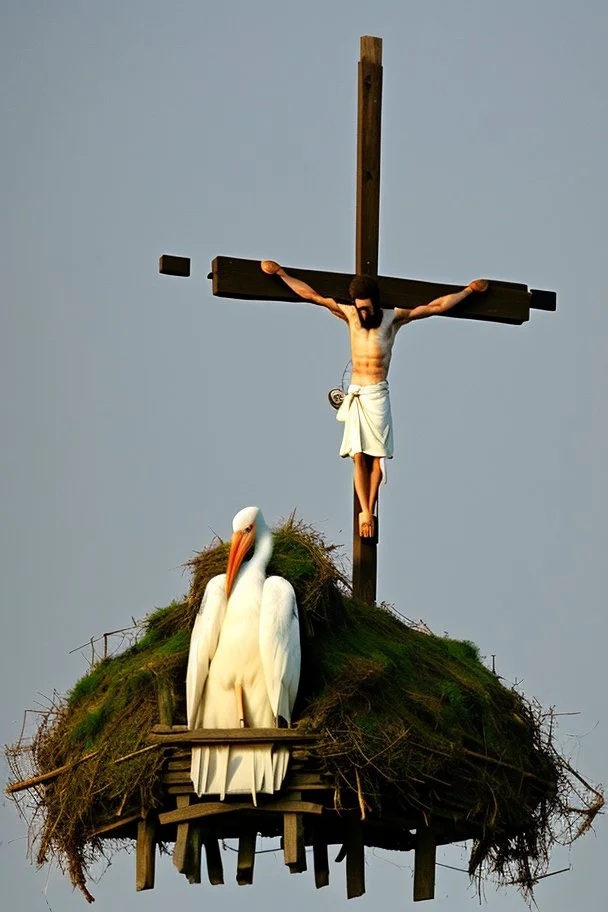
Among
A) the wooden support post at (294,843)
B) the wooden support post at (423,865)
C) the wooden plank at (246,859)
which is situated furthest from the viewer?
the wooden support post at (423,865)

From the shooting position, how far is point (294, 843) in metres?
15.6

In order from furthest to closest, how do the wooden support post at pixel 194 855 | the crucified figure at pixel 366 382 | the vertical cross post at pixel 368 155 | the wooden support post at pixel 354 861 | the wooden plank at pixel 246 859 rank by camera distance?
the vertical cross post at pixel 368 155 → the crucified figure at pixel 366 382 → the wooden support post at pixel 354 861 → the wooden plank at pixel 246 859 → the wooden support post at pixel 194 855

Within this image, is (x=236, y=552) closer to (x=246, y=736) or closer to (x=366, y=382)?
(x=246, y=736)

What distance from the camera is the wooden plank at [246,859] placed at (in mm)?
16094

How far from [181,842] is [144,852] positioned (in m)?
0.38

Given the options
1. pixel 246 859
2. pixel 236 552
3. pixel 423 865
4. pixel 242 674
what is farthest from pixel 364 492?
pixel 246 859

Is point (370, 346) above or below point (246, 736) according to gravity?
above

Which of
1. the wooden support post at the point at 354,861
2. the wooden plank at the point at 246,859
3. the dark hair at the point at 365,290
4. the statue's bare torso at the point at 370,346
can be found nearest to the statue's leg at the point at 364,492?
the statue's bare torso at the point at 370,346

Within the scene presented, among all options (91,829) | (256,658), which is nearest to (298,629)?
(256,658)

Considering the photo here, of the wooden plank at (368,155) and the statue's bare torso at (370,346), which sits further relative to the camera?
the wooden plank at (368,155)

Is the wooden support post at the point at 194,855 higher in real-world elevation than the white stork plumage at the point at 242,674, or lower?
lower

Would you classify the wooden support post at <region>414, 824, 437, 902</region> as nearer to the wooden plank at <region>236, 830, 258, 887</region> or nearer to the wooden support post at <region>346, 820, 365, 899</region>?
the wooden support post at <region>346, 820, 365, 899</region>

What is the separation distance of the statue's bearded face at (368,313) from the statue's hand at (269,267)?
584 mm

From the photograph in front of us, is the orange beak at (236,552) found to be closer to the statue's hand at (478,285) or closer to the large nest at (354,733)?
the large nest at (354,733)
